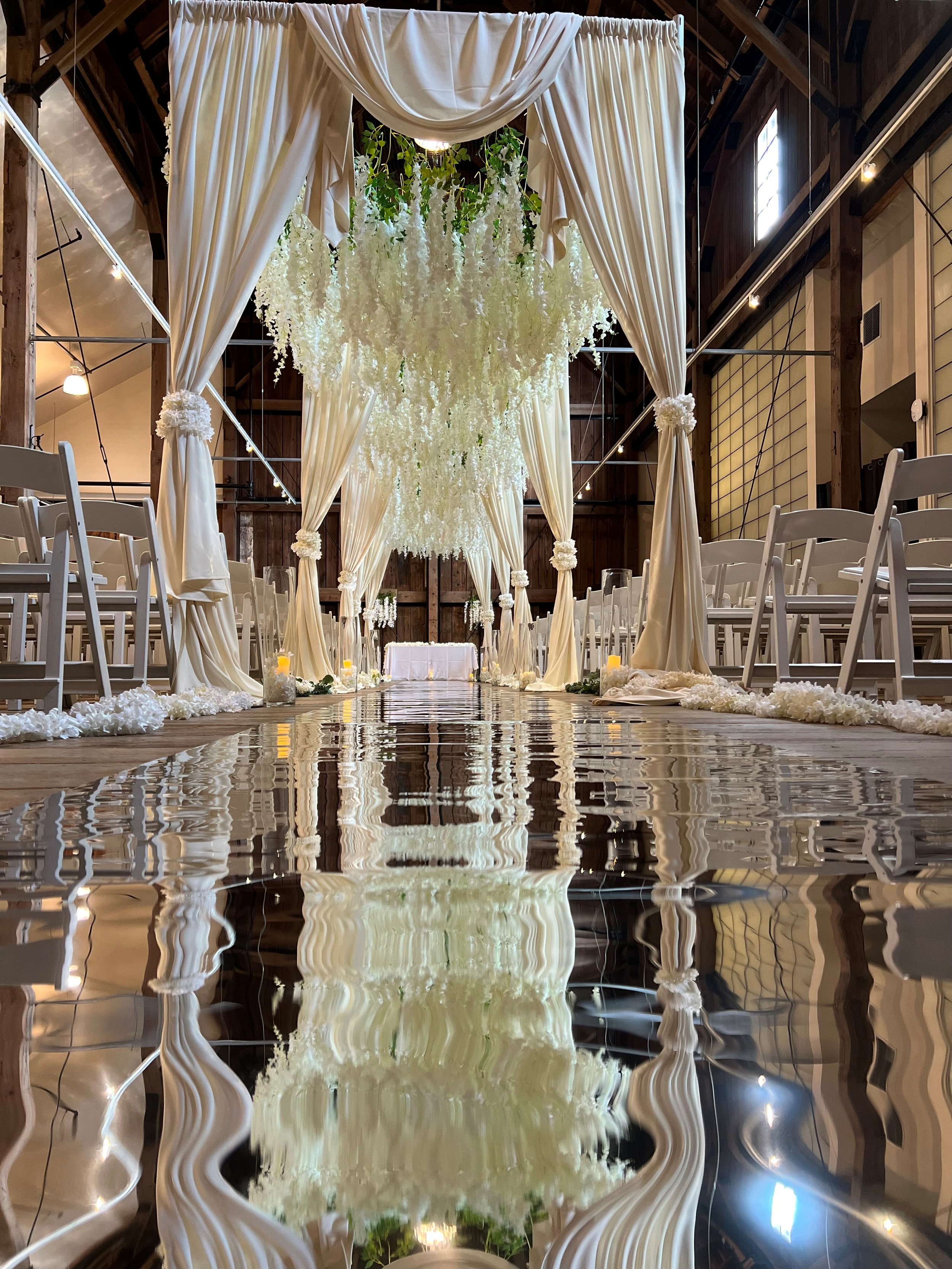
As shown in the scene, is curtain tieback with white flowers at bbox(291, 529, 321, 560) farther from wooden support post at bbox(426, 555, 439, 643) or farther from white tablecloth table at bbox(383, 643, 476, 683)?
wooden support post at bbox(426, 555, 439, 643)

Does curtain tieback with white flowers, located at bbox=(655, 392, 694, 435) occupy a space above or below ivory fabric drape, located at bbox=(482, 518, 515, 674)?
above

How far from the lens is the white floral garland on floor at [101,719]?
8.39 ft

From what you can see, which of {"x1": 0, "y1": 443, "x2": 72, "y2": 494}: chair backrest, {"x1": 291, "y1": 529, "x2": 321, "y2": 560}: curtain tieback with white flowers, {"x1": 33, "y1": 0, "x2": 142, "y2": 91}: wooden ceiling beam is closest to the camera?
{"x1": 0, "y1": 443, "x2": 72, "y2": 494}: chair backrest

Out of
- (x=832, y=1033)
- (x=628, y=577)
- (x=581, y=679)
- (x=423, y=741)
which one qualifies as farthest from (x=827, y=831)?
(x=581, y=679)

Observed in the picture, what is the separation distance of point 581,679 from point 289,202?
4.64 metres

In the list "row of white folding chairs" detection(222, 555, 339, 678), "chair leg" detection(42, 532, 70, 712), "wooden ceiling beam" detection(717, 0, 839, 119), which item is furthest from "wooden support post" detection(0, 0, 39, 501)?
"wooden ceiling beam" detection(717, 0, 839, 119)

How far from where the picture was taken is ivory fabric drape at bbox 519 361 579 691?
822cm

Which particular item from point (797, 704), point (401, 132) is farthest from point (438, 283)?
point (797, 704)

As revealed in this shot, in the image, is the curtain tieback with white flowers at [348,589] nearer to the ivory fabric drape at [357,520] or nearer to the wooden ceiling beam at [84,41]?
the ivory fabric drape at [357,520]

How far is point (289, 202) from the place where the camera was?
5043 millimetres

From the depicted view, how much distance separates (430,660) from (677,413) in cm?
1151

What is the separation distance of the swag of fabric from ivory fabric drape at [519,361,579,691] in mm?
2934

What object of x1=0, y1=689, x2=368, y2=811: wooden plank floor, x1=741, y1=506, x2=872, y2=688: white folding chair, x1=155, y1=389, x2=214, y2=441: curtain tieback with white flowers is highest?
x1=155, y1=389, x2=214, y2=441: curtain tieback with white flowers

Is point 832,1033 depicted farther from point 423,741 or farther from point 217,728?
point 217,728
